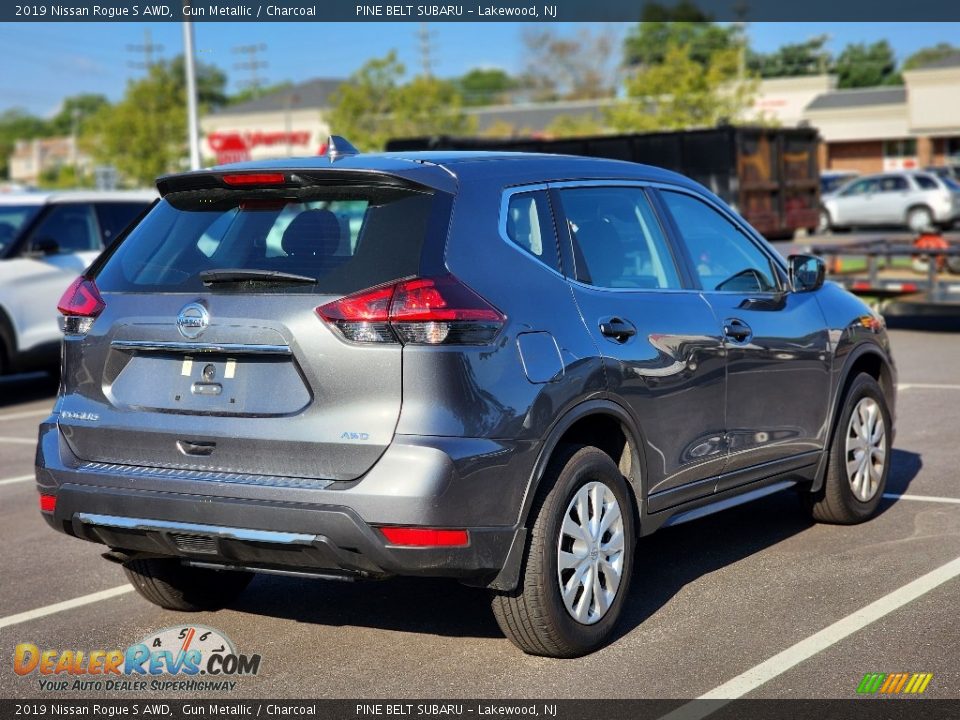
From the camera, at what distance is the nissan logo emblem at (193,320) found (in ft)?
15.6

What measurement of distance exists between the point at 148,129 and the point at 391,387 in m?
61.4

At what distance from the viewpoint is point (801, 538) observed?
22.6 ft

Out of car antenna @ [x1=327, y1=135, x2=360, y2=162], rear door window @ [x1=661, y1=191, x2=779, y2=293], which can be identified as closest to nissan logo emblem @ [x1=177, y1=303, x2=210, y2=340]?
car antenna @ [x1=327, y1=135, x2=360, y2=162]

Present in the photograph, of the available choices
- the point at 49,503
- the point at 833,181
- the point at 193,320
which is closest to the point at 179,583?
the point at 49,503

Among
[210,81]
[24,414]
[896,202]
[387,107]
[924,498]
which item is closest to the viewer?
[924,498]

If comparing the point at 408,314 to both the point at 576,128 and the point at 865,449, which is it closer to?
the point at 865,449

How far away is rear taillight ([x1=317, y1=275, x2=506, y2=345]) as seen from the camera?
4508mm

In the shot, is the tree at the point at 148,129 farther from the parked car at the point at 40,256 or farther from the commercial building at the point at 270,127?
the parked car at the point at 40,256

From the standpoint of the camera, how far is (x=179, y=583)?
5.63 meters

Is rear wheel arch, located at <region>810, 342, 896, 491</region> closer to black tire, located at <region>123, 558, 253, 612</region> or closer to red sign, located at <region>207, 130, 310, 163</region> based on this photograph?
black tire, located at <region>123, 558, 253, 612</region>

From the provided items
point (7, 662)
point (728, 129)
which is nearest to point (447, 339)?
point (7, 662)

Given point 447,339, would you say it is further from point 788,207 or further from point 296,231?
point 788,207

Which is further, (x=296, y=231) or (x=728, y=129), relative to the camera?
(x=728, y=129)

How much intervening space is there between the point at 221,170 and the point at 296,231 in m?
0.45
